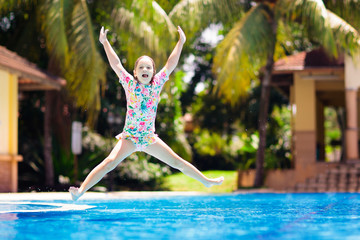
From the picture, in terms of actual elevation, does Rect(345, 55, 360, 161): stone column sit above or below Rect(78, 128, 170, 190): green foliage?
above

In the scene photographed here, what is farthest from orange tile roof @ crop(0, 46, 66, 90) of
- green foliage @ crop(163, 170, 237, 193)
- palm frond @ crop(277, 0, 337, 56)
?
palm frond @ crop(277, 0, 337, 56)

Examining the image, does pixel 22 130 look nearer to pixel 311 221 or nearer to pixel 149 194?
pixel 149 194

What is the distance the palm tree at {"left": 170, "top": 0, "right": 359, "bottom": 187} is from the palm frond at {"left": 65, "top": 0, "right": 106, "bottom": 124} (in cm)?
259

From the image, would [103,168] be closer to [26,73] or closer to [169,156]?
[169,156]

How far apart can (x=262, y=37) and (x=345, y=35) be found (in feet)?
7.88

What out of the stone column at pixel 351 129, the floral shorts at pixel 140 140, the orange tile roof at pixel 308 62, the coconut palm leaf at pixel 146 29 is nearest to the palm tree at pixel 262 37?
the orange tile roof at pixel 308 62

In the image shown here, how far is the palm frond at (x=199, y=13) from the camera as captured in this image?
16.6 m

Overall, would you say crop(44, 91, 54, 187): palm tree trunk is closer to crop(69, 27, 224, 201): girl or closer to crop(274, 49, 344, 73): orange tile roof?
crop(274, 49, 344, 73): orange tile roof

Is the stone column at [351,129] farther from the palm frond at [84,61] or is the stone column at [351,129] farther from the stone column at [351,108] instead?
the palm frond at [84,61]

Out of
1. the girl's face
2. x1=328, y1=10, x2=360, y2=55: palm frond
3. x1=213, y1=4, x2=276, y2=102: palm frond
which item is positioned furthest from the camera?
x1=213, y1=4, x2=276, y2=102: palm frond

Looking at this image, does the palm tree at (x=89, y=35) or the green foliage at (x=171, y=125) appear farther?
the green foliage at (x=171, y=125)

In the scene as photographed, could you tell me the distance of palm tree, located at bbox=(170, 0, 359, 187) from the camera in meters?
15.6

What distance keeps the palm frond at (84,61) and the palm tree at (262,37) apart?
2.59m

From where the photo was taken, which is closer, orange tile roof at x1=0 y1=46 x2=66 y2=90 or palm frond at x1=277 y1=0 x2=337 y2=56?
orange tile roof at x1=0 y1=46 x2=66 y2=90
